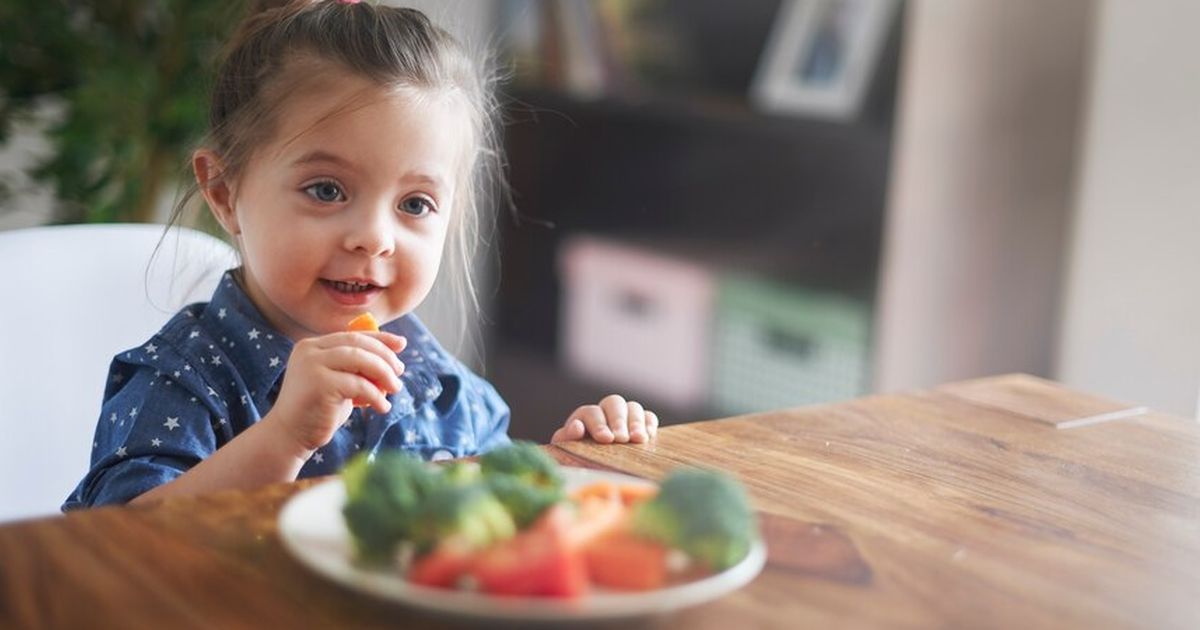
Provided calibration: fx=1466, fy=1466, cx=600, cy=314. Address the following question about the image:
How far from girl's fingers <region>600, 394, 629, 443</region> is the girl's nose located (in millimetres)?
227

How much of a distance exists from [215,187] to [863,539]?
71 cm

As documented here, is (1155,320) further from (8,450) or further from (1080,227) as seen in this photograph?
(8,450)

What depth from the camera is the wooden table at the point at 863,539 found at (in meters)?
0.67

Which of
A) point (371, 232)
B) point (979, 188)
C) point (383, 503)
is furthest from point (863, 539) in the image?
point (979, 188)

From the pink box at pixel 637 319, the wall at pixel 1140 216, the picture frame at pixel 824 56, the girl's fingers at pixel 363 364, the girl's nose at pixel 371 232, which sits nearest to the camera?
the girl's fingers at pixel 363 364

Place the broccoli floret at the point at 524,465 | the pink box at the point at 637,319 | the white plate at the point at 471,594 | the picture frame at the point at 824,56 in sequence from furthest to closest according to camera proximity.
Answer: the pink box at the point at 637,319
the picture frame at the point at 824,56
the broccoli floret at the point at 524,465
the white plate at the point at 471,594

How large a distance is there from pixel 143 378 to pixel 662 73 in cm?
198

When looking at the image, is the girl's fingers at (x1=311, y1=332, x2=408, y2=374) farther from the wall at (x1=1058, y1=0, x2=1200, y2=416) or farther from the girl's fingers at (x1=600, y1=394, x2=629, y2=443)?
the wall at (x1=1058, y1=0, x2=1200, y2=416)

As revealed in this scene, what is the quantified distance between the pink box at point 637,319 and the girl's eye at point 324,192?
1.70 m

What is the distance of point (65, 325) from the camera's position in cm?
126

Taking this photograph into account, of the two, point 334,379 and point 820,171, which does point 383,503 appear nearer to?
point 334,379

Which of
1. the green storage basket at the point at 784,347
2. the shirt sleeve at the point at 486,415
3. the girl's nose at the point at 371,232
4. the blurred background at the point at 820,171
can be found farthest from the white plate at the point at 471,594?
the green storage basket at the point at 784,347

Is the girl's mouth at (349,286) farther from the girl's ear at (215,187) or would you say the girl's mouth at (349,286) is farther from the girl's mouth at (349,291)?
the girl's ear at (215,187)

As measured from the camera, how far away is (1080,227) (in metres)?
2.22
